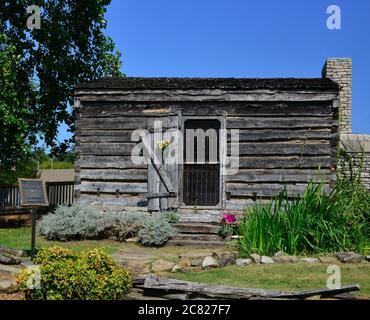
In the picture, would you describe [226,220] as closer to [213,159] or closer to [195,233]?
[195,233]

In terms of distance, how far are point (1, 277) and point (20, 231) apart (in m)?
8.22

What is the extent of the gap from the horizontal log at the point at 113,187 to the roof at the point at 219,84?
8.63ft

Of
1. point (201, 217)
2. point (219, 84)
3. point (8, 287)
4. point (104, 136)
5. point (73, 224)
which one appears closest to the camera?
point (8, 287)

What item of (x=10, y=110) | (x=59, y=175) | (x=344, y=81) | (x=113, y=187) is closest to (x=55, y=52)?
(x=10, y=110)

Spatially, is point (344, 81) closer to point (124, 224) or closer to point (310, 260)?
point (124, 224)

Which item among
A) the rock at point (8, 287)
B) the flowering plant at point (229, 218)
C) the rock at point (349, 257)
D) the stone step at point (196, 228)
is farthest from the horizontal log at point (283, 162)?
the rock at point (8, 287)

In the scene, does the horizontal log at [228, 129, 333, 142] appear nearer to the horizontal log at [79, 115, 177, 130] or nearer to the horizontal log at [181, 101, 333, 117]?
the horizontal log at [181, 101, 333, 117]

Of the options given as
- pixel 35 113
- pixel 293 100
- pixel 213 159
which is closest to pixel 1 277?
pixel 213 159

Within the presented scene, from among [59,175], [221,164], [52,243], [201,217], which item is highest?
[221,164]

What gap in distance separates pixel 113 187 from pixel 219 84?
4.07m

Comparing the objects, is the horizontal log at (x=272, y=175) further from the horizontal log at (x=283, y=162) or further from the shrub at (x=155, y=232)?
the shrub at (x=155, y=232)

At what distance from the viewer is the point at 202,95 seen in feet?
46.7

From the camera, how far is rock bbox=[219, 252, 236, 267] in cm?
926

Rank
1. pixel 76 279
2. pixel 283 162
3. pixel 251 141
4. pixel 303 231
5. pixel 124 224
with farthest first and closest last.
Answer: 1. pixel 251 141
2. pixel 283 162
3. pixel 124 224
4. pixel 303 231
5. pixel 76 279
